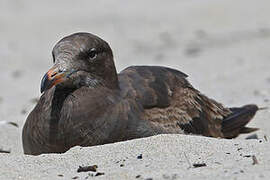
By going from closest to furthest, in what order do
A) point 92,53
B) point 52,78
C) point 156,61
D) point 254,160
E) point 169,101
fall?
point 254,160
point 52,78
point 92,53
point 169,101
point 156,61

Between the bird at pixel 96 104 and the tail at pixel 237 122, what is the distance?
0.71 meters

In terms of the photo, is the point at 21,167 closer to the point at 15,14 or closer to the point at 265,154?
the point at 265,154

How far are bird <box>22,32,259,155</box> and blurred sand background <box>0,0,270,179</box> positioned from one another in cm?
38

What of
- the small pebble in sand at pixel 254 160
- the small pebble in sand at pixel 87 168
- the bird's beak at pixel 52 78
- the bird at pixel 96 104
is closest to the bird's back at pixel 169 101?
the bird at pixel 96 104

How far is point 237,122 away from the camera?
7273mm

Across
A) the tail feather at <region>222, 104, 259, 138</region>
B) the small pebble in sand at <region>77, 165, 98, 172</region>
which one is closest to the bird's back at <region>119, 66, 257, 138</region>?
the tail feather at <region>222, 104, 259, 138</region>

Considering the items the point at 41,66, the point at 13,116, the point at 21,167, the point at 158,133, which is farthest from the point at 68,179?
the point at 41,66

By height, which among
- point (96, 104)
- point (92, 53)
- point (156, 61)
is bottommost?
Answer: point (96, 104)

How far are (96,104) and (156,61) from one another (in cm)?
677

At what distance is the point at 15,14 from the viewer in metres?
15.8

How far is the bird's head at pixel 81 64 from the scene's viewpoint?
587 centimetres

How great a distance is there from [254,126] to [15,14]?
31.0ft

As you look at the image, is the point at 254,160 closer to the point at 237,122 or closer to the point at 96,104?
the point at 96,104

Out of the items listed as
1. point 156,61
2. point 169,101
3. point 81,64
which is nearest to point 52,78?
point 81,64
